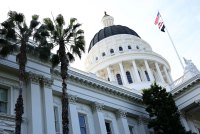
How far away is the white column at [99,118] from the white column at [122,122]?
2.58m

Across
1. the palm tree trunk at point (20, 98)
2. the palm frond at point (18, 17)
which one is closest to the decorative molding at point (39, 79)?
the palm tree trunk at point (20, 98)

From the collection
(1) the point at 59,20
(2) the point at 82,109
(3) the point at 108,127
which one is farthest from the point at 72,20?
(3) the point at 108,127

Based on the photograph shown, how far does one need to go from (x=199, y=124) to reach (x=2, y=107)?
2604 centimetres

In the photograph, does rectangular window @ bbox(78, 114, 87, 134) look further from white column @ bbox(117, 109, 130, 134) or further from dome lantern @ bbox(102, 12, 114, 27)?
dome lantern @ bbox(102, 12, 114, 27)

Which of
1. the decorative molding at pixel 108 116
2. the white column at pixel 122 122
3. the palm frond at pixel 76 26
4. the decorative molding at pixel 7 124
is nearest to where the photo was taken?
the decorative molding at pixel 7 124

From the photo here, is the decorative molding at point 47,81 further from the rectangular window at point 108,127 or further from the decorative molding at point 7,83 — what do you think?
the rectangular window at point 108,127

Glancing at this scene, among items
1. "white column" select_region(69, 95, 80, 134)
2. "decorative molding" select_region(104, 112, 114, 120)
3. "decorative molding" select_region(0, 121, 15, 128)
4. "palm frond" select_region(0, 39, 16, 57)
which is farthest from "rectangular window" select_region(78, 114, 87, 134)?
"palm frond" select_region(0, 39, 16, 57)

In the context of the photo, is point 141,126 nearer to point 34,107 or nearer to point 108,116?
point 108,116

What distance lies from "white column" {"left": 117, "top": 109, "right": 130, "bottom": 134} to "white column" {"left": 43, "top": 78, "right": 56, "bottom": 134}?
979cm

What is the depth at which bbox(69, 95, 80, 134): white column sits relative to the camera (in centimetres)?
2547

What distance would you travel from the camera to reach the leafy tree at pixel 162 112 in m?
30.0

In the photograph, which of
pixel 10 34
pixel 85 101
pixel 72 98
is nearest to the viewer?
pixel 10 34

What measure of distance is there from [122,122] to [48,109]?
34.4ft

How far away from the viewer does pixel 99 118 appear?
94.6ft
